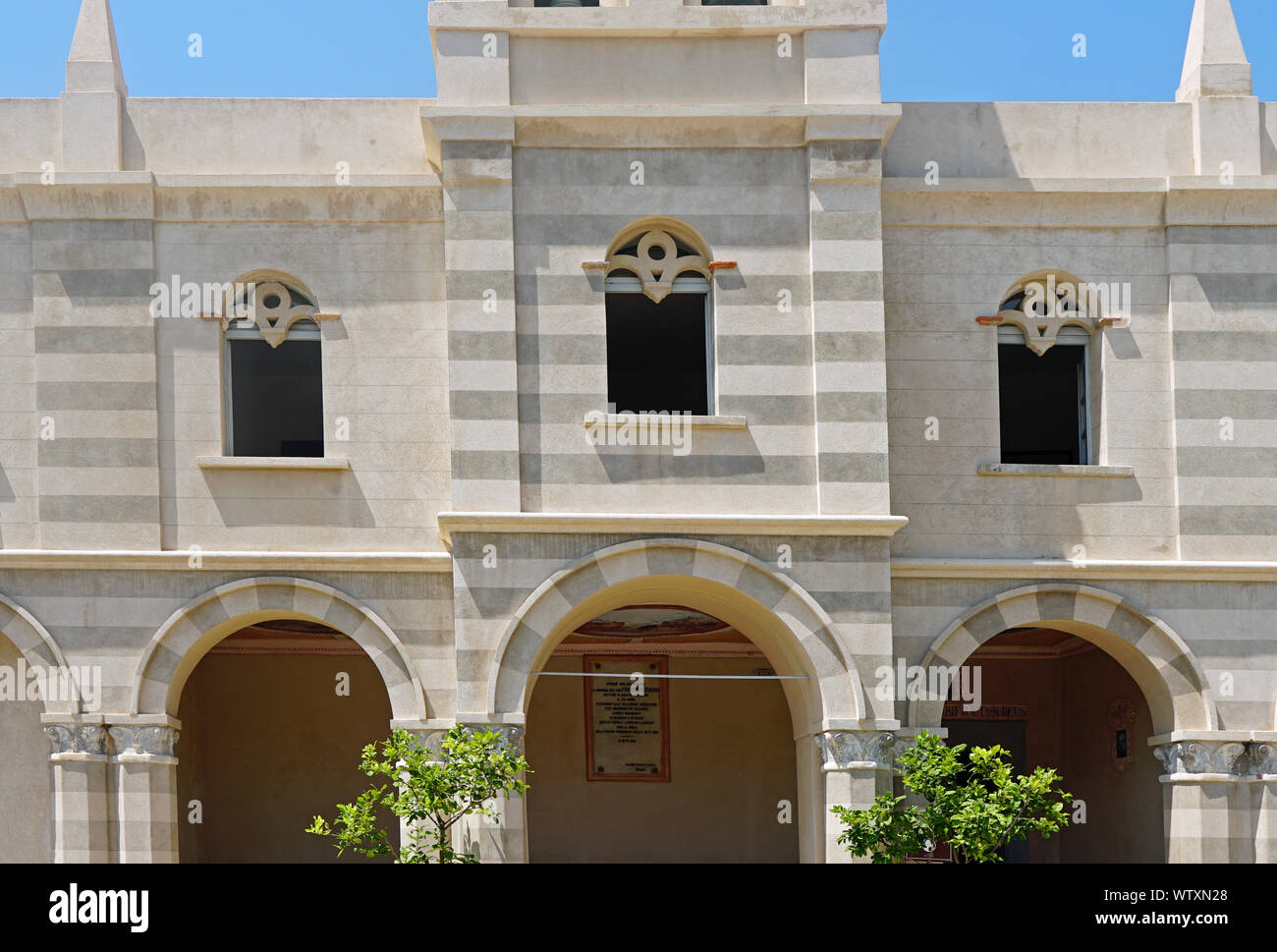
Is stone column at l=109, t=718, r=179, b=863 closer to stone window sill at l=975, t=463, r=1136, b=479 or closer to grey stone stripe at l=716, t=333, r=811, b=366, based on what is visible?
grey stone stripe at l=716, t=333, r=811, b=366

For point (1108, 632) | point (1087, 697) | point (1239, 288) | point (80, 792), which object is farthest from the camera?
point (1087, 697)

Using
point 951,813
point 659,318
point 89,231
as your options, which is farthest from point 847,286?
point 89,231

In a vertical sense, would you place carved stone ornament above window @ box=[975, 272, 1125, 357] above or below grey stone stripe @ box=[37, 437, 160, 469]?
above

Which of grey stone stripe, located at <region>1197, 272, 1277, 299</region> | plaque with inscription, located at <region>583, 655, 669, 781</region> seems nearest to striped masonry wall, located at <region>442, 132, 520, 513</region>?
plaque with inscription, located at <region>583, 655, 669, 781</region>

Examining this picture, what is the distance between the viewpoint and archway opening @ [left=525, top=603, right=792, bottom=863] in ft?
87.6

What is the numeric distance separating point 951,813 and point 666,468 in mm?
5129

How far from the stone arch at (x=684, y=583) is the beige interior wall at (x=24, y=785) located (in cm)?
594

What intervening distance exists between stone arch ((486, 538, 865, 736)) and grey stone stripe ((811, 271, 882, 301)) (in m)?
3.27

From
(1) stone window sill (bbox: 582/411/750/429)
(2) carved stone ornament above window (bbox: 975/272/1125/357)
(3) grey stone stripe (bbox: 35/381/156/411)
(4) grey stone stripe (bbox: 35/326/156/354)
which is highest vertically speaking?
(2) carved stone ornament above window (bbox: 975/272/1125/357)

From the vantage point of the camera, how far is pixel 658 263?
2166cm

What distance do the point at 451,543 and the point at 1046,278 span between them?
26.5 feet

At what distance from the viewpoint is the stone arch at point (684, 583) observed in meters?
20.6

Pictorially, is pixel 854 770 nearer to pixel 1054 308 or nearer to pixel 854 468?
pixel 854 468
